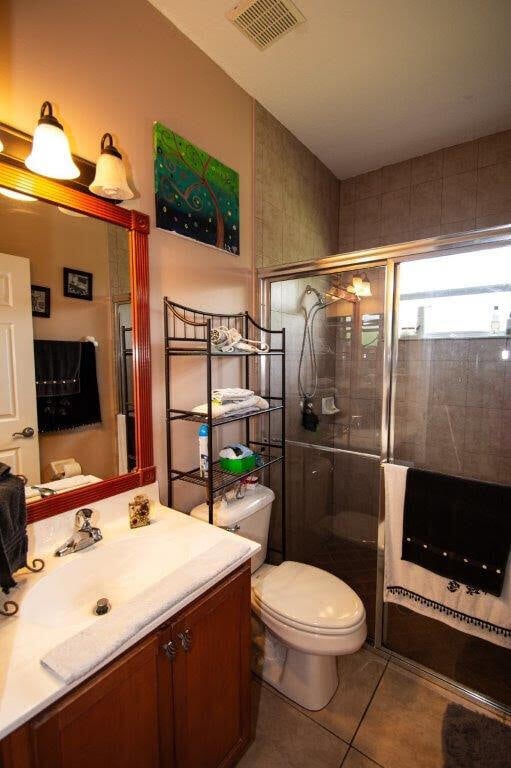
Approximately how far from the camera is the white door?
39.2 inches

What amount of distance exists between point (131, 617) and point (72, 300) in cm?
91

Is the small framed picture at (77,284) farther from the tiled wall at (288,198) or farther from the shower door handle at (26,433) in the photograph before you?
the tiled wall at (288,198)

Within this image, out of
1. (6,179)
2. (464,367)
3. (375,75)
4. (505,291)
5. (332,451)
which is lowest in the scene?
(332,451)

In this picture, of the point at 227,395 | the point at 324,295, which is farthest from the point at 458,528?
the point at 324,295

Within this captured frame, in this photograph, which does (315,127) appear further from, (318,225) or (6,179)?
(6,179)

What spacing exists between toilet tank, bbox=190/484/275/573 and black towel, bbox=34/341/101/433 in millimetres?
626


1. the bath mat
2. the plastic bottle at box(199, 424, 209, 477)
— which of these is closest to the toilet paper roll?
the plastic bottle at box(199, 424, 209, 477)

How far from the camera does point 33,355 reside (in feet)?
3.48

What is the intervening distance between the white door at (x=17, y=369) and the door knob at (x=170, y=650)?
61 cm

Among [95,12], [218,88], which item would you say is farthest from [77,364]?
[218,88]

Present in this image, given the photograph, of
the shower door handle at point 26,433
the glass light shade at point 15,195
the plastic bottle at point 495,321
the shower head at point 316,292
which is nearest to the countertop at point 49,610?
the shower door handle at point 26,433

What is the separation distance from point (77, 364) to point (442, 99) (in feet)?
→ 7.50

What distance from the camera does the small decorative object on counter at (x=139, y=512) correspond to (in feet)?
4.09

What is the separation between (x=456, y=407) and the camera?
195cm
